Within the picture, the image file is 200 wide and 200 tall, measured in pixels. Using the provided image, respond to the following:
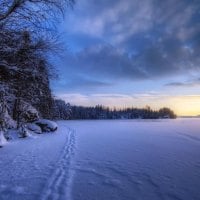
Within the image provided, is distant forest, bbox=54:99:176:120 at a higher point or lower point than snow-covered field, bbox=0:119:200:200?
higher

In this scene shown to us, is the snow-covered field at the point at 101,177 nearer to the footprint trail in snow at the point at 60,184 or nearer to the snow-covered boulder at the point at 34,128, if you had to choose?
the footprint trail in snow at the point at 60,184

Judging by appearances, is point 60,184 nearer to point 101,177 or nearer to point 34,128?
point 101,177

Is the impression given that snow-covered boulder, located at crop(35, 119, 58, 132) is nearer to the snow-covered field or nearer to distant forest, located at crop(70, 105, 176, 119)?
the snow-covered field

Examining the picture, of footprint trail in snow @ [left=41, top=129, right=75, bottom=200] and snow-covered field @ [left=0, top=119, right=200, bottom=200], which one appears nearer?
footprint trail in snow @ [left=41, top=129, right=75, bottom=200]

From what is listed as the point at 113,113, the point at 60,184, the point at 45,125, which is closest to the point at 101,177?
the point at 60,184

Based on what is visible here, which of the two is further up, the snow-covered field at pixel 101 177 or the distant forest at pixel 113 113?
the distant forest at pixel 113 113

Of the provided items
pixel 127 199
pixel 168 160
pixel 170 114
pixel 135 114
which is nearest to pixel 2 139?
pixel 168 160

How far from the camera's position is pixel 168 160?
7.91m

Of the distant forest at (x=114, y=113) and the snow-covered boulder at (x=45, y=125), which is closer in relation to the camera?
the snow-covered boulder at (x=45, y=125)

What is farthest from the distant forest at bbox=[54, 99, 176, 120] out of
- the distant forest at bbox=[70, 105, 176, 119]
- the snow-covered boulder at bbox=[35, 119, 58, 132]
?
the snow-covered boulder at bbox=[35, 119, 58, 132]

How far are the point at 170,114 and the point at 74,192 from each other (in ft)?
551

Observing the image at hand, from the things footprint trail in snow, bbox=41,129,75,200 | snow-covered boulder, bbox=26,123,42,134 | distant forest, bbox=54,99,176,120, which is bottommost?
footprint trail in snow, bbox=41,129,75,200

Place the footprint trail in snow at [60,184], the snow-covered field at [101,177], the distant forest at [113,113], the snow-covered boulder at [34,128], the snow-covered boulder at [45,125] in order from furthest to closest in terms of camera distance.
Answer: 1. the distant forest at [113,113]
2. the snow-covered boulder at [45,125]
3. the snow-covered boulder at [34,128]
4. the snow-covered field at [101,177]
5. the footprint trail in snow at [60,184]

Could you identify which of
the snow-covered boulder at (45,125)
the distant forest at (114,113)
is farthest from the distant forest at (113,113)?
the snow-covered boulder at (45,125)
